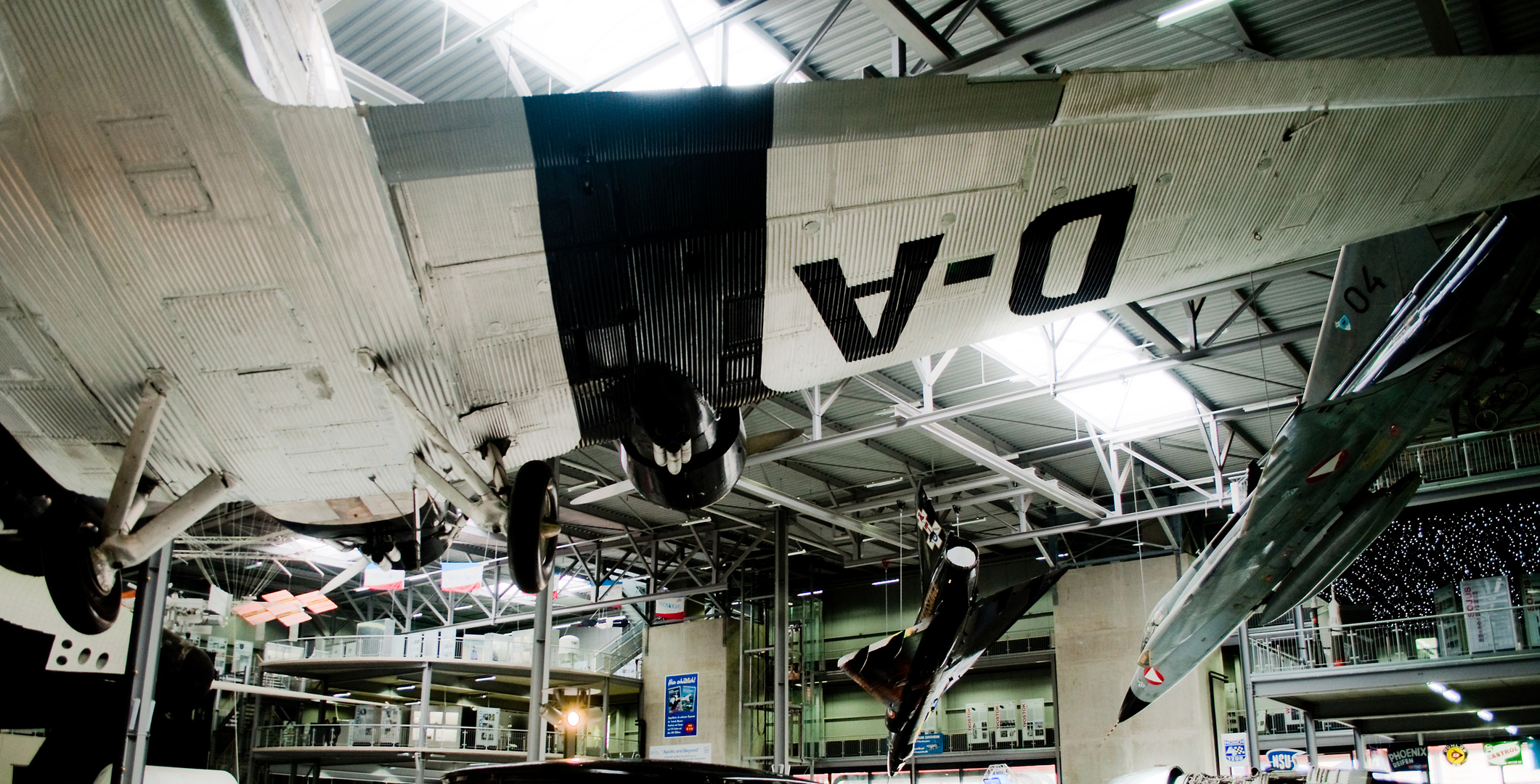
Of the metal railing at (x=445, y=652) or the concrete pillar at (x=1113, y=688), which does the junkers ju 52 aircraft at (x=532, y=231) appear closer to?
the concrete pillar at (x=1113, y=688)

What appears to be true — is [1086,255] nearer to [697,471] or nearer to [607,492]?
[697,471]

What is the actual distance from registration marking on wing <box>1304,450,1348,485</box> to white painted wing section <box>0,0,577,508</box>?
34.0ft

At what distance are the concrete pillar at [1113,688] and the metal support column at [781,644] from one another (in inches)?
369

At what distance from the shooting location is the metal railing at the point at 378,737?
1347 inches

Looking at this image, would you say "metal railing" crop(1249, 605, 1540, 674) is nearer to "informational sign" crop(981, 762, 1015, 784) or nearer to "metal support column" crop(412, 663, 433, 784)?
"informational sign" crop(981, 762, 1015, 784)

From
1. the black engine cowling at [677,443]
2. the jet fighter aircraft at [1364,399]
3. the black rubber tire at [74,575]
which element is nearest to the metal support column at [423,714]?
the jet fighter aircraft at [1364,399]

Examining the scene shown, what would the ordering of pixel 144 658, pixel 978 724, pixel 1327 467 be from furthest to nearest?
1. pixel 978 724
2. pixel 1327 467
3. pixel 144 658

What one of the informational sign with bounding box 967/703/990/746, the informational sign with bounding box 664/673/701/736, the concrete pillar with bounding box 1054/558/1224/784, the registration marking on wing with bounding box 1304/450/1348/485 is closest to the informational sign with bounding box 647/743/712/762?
the informational sign with bounding box 664/673/701/736

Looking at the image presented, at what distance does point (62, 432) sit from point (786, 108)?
485 cm

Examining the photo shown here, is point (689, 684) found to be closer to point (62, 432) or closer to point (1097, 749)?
point (1097, 749)

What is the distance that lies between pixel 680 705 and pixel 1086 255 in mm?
34769

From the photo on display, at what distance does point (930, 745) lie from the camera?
34.6m

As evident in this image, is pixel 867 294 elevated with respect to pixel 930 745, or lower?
elevated

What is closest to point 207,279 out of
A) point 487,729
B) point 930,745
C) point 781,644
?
point 781,644
